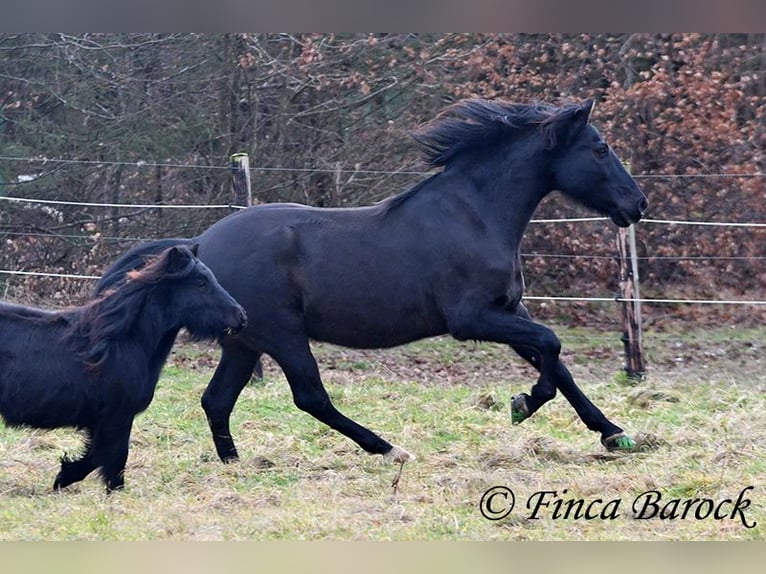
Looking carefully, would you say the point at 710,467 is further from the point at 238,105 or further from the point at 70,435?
the point at 238,105

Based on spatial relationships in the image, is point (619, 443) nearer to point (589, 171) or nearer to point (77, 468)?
point (589, 171)

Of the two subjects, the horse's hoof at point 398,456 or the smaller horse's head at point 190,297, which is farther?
the horse's hoof at point 398,456

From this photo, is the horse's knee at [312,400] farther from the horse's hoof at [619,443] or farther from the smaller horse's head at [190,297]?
the horse's hoof at [619,443]

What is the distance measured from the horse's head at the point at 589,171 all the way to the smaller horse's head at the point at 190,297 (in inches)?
86.4

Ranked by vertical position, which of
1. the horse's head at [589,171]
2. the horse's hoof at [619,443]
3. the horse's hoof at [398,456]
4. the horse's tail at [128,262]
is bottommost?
the horse's hoof at [398,456]

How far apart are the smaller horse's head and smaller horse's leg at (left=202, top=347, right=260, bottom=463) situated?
31.3 inches

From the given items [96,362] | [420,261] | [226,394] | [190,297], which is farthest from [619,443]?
[96,362]

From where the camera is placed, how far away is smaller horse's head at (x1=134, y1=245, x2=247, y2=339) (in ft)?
20.2

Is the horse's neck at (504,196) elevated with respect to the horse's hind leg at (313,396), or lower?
elevated

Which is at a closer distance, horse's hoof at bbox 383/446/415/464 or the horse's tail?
the horse's tail

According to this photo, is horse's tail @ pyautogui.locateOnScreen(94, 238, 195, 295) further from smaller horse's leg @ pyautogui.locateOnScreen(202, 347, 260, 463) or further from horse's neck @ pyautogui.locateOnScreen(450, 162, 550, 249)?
horse's neck @ pyautogui.locateOnScreen(450, 162, 550, 249)

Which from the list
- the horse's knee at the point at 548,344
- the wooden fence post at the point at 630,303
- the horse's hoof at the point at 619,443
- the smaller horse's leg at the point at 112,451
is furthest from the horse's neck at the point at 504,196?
the wooden fence post at the point at 630,303

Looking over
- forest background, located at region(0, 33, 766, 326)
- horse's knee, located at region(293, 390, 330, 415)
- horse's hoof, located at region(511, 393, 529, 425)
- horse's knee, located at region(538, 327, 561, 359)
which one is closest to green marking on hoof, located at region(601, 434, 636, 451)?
horse's hoof, located at region(511, 393, 529, 425)

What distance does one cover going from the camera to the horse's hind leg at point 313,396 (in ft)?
22.0
